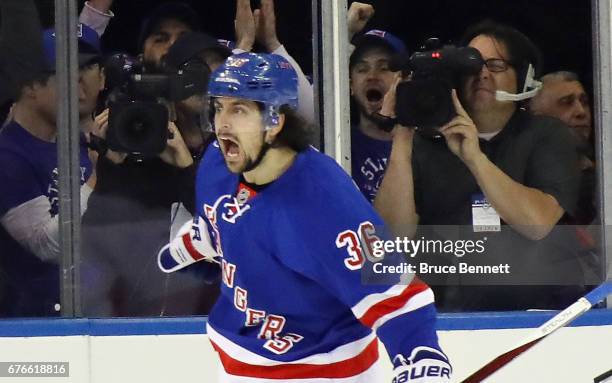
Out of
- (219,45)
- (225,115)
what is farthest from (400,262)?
(219,45)

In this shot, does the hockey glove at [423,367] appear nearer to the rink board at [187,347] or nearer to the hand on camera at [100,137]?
the rink board at [187,347]

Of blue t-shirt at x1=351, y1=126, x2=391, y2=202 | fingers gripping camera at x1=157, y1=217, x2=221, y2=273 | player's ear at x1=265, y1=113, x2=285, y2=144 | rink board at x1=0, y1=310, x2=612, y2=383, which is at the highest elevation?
player's ear at x1=265, y1=113, x2=285, y2=144

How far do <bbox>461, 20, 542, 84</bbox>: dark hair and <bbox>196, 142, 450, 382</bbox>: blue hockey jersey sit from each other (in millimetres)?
1012

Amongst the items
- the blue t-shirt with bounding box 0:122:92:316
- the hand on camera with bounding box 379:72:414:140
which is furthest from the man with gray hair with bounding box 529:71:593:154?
the blue t-shirt with bounding box 0:122:92:316

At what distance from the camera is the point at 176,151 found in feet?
13.7

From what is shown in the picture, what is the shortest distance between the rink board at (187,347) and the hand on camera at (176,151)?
0.48 m

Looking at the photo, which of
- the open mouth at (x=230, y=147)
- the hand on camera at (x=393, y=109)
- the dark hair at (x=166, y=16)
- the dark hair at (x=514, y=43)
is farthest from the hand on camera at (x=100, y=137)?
the dark hair at (x=514, y=43)

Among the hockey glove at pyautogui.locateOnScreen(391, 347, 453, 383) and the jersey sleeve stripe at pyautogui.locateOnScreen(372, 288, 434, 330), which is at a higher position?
the jersey sleeve stripe at pyautogui.locateOnScreen(372, 288, 434, 330)

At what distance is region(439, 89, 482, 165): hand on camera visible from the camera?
163 inches

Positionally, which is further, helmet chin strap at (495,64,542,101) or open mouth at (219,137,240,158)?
helmet chin strap at (495,64,542,101)

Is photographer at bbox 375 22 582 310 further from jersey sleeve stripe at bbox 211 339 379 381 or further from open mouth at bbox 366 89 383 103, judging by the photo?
jersey sleeve stripe at bbox 211 339 379 381

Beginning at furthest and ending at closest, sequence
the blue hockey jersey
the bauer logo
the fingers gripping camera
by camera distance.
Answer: the fingers gripping camera, the bauer logo, the blue hockey jersey

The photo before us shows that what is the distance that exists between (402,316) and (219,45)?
1356mm

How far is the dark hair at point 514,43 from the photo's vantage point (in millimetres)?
4102
